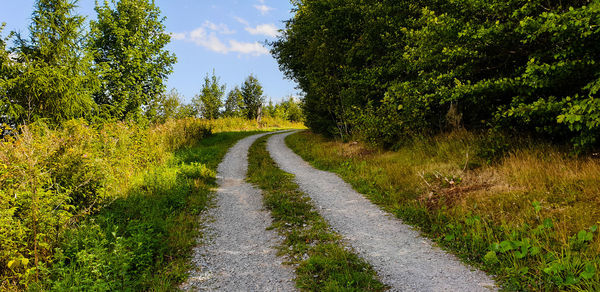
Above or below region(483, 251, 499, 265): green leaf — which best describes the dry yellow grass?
above

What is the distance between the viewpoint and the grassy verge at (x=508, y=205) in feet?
11.5

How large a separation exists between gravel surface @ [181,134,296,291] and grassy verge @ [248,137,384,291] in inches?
9.6

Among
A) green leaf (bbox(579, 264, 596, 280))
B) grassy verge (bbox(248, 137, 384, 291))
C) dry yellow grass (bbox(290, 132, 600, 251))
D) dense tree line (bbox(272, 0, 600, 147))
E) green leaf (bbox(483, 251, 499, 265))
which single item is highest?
dense tree line (bbox(272, 0, 600, 147))

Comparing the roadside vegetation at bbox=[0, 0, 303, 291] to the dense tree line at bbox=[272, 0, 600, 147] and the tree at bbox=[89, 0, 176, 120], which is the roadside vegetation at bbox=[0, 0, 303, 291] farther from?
the dense tree line at bbox=[272, 0, 600, 147]

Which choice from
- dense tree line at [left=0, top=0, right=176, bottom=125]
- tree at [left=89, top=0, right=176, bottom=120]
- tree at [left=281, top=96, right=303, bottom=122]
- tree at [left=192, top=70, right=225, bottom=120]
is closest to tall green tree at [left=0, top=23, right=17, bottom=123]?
dense tree line at [left=0, top=0, right=176, bottom=125]

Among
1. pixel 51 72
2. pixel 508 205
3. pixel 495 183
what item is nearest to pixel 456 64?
pixel 495 183

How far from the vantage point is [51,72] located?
8.12 m

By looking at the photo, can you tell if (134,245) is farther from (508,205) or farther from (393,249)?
(508,205)

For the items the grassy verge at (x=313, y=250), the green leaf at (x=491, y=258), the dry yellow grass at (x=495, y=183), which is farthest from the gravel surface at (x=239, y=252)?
the dry yellow grass at (x=495, y=183)

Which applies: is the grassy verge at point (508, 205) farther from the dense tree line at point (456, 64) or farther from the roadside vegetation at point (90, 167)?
the roadside vegetation at point (90, 167)

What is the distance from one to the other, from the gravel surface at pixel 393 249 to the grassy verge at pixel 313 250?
265 mm

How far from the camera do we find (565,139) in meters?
6.64

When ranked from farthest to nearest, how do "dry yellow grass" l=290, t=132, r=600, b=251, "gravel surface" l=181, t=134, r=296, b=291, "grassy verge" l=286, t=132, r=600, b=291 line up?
"dry yellow grass" l=290, t=132, r=600, b=251 → "gravel surface" l=181, t=134, r=296, b=291 → "grassy verge" l=286, t=132, r=600, b=291

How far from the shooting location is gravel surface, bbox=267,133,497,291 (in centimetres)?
359
